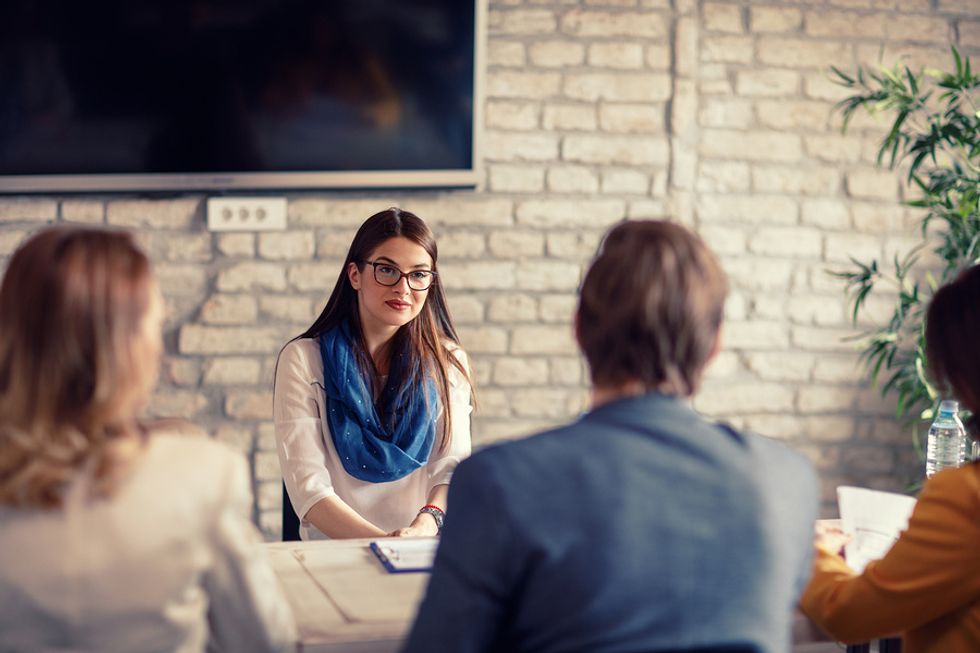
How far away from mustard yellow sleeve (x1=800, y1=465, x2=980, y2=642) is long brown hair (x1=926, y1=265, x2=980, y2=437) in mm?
119

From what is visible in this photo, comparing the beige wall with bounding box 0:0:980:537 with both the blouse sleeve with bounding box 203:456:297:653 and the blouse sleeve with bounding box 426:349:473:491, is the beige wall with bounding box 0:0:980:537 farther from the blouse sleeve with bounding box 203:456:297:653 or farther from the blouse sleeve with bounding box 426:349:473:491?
the blouse sleeve with bounding box 203:456:297:653

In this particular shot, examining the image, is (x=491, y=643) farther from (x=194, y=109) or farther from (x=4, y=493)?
(x=194, y=109)

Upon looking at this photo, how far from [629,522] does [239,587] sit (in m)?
0.49

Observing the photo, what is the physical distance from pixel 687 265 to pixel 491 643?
0.49 metres

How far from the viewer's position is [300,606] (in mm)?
1577

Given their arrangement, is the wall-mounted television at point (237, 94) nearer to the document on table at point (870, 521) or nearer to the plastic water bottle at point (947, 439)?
the plastic water bottle at point (947, 439)

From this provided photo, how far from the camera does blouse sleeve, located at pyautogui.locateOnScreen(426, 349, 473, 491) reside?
246cm

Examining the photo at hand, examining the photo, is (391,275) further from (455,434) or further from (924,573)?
(924,573)

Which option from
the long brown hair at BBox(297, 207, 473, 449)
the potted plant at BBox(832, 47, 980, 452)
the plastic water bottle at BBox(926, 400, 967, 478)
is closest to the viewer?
the long brown hair at BBox(297, 207, 473, 449)

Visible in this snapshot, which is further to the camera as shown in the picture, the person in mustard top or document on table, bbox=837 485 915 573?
document on table, bbox=837 485 915 573

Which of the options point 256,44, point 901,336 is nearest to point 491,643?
point 256,44

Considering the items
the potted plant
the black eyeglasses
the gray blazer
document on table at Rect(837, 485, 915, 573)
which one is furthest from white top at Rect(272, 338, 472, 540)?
the potted plant

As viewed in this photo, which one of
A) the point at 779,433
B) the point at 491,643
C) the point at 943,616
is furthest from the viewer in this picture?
the point at 779,433

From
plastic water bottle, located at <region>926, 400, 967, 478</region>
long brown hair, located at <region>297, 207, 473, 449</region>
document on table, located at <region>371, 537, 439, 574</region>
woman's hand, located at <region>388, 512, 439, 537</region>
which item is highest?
long brown hair, located at <region>297, 207, 473, 449</region>
